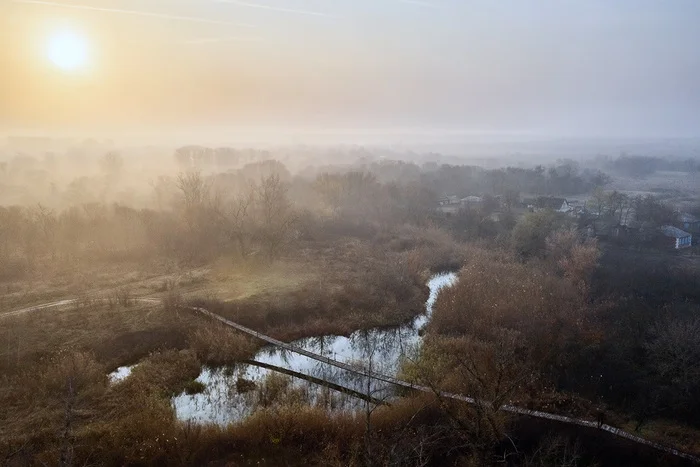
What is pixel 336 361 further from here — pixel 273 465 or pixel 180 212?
pixel 180 212

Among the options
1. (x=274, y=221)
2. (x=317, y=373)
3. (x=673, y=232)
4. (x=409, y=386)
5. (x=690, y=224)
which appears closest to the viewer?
(x=409, y=386)

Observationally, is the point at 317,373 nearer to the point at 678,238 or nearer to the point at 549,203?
the point at 678,238

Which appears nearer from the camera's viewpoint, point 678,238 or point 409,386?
point 409,386

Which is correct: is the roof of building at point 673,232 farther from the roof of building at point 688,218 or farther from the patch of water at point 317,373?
the patch of water at point 317,373

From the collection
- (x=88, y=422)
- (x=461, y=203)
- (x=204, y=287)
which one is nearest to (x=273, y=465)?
(x=88, y=422)

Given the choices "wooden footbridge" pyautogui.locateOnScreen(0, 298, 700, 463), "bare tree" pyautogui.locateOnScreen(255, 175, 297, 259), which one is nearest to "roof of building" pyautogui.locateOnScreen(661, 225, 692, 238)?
"wooden footbridge" pyautogui.locateOnScreen(0, 298, 700, 463)

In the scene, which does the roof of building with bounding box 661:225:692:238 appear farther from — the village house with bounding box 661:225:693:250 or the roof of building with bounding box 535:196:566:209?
the roof of building with bounding box 535:196:566:209

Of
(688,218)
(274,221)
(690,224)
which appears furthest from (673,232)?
(274,221)
